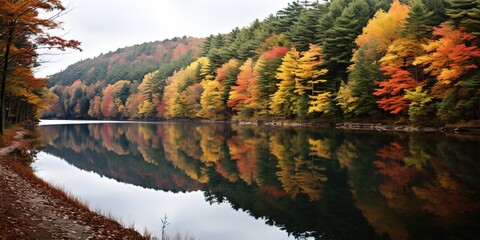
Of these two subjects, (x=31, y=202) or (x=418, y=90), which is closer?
(x=31, y=202)

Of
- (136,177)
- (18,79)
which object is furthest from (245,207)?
(18,79)

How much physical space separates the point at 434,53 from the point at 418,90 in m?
3.94

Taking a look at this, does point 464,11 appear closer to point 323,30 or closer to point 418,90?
point 418,90

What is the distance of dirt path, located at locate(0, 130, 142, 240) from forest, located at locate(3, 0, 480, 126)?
3113 cm

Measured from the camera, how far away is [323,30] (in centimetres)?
5728

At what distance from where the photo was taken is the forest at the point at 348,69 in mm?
34156

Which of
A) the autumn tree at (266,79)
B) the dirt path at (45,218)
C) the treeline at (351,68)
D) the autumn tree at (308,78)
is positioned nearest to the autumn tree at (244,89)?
the treeline at (351,68)

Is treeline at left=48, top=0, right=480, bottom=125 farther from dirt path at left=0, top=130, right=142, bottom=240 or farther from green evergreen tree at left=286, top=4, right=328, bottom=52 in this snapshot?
dirt path at left=0, top=130, right=142, bottom=240

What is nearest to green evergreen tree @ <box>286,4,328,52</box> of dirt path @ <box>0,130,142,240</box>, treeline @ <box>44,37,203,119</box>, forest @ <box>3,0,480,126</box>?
forest @ <box>3,0,480,126</box>

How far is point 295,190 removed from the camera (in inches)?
551

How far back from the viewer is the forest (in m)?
34.2

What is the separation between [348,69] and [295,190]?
130 ft

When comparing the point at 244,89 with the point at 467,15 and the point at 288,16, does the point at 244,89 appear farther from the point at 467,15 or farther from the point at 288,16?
the point at 467,15

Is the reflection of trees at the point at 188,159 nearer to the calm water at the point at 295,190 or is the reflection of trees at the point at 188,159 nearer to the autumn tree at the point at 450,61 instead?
the calm water at the point at 295,190
